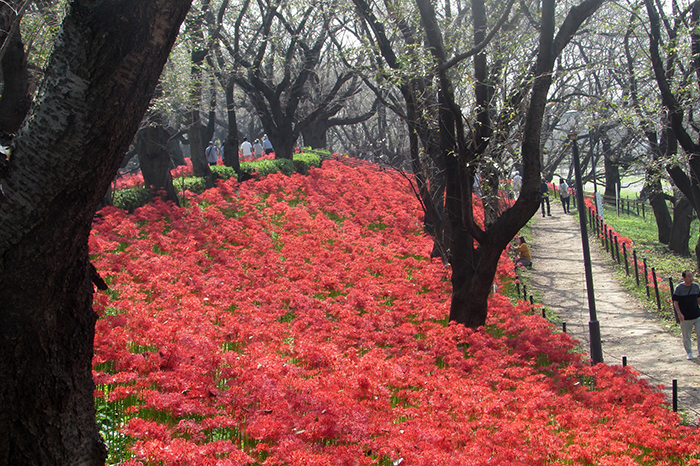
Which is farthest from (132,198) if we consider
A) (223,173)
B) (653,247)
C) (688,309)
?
(653,247)

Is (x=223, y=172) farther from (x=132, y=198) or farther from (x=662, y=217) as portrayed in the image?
(x=662, y=217)

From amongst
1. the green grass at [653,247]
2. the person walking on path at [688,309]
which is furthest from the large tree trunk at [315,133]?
the person walking on path at [688,309]

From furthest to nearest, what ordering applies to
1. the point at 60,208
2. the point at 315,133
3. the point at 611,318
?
the point at 315,133 → the point at 611,318 → the point at 60,208

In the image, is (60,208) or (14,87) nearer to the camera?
(60,208)

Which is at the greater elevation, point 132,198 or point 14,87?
point 14,87

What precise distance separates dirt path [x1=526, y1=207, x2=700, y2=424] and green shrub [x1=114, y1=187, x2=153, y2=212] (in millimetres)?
10525

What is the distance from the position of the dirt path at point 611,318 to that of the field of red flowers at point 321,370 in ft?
5.49

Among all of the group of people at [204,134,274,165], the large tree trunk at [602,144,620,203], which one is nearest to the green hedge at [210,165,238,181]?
the group of people at [204,134,274,165]

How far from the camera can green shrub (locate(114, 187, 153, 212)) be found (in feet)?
47.2

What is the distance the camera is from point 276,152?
2380cm

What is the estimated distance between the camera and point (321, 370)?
707cm

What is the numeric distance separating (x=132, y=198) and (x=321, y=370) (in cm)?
953

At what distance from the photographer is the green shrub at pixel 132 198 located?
14.4m

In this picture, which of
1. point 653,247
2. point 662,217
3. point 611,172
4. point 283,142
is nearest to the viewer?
point 653,247
